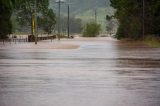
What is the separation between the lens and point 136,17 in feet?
251

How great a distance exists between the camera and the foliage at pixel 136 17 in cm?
7325

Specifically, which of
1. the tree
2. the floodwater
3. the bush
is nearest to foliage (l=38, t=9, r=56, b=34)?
the tree

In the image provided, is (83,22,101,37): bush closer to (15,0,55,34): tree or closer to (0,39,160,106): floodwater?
(15,0,55,34): tree

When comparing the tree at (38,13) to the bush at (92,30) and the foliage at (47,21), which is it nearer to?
the foliage at (47,21)

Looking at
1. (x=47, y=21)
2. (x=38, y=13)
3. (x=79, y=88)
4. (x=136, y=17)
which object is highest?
(x=38, y=13)

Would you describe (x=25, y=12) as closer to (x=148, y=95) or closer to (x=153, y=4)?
(x=153, y=4)

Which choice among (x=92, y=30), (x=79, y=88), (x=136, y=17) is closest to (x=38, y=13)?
(x=136, y=17)

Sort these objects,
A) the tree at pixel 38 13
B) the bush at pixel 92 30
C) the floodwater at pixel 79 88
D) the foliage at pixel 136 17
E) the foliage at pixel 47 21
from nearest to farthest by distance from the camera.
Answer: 1. the floodwater at pixel 79 88
2. the foliage at pixel 136 17
3. the tree at pixel 38 13
4. the foliage at pixel 47 21
5. the bush at pixel 92 30

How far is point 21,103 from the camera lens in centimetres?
1124

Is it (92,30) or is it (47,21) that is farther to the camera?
(92,30)

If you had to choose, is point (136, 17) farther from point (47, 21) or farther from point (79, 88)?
point (79, 88)

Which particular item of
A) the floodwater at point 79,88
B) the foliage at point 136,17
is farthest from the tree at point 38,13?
the floodwater at point 79,88

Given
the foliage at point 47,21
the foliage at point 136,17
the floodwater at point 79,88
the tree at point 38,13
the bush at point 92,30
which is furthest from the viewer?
the bush at point 92,30

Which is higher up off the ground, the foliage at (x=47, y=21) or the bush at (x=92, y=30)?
the foliage at (x=47, y=21)
